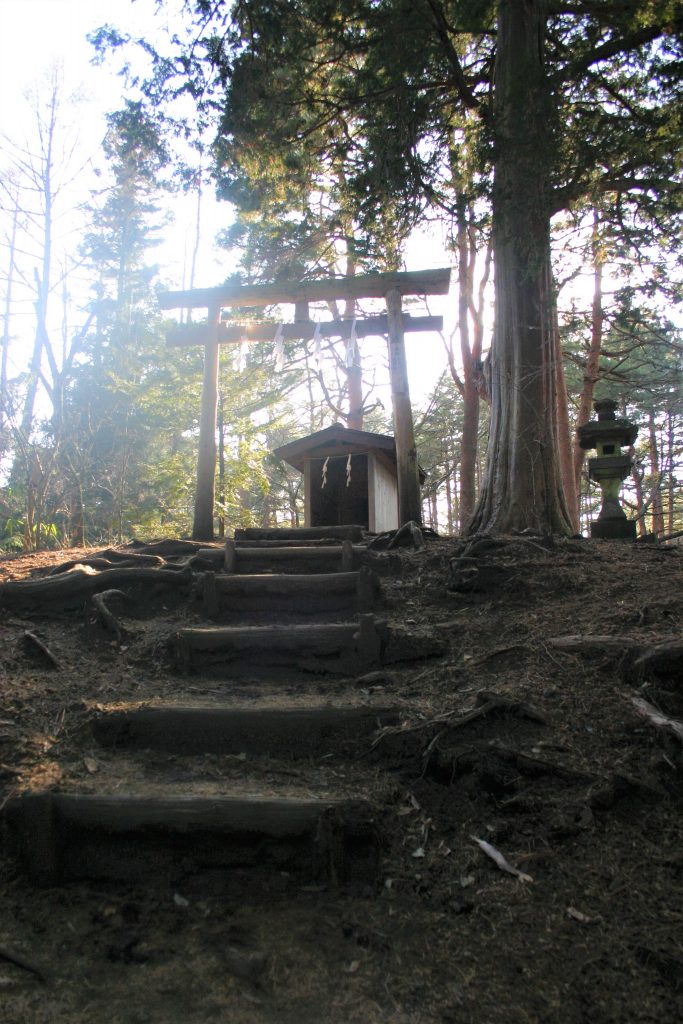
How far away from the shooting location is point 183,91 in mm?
7363

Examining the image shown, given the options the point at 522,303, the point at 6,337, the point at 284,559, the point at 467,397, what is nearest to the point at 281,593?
the point at 284,559

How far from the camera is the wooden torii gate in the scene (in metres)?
8.09

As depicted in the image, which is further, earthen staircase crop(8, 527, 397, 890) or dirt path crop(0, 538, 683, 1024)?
earthen staircase crop(8, 527, 397, 890)

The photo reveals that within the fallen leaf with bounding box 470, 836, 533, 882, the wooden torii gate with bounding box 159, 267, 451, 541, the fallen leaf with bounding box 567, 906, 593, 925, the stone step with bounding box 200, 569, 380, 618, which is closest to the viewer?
the fallen leaf with bounding box 567, 906, 593, 925

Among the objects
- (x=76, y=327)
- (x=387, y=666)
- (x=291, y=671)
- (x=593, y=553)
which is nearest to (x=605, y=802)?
(x=387, y=666)

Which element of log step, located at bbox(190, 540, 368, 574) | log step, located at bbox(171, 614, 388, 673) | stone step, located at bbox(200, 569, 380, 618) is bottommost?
log step, located at bbox(171, 614, 388, 673)

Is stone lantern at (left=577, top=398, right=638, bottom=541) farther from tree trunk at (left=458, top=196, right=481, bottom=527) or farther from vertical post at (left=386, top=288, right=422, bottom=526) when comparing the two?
tree trunk at (left=458, top=196, right=481, bottom=527)

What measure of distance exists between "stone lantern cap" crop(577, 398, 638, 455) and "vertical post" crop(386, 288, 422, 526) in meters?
2.16

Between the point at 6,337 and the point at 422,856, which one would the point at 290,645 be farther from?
the point at 6,337

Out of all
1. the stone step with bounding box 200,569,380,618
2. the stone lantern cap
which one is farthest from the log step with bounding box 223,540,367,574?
the stone lantern cap

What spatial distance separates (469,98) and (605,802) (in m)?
7.90

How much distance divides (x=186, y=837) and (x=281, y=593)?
2295 mm

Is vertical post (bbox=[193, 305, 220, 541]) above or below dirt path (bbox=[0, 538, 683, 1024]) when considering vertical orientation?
above

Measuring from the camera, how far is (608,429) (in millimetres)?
7242
